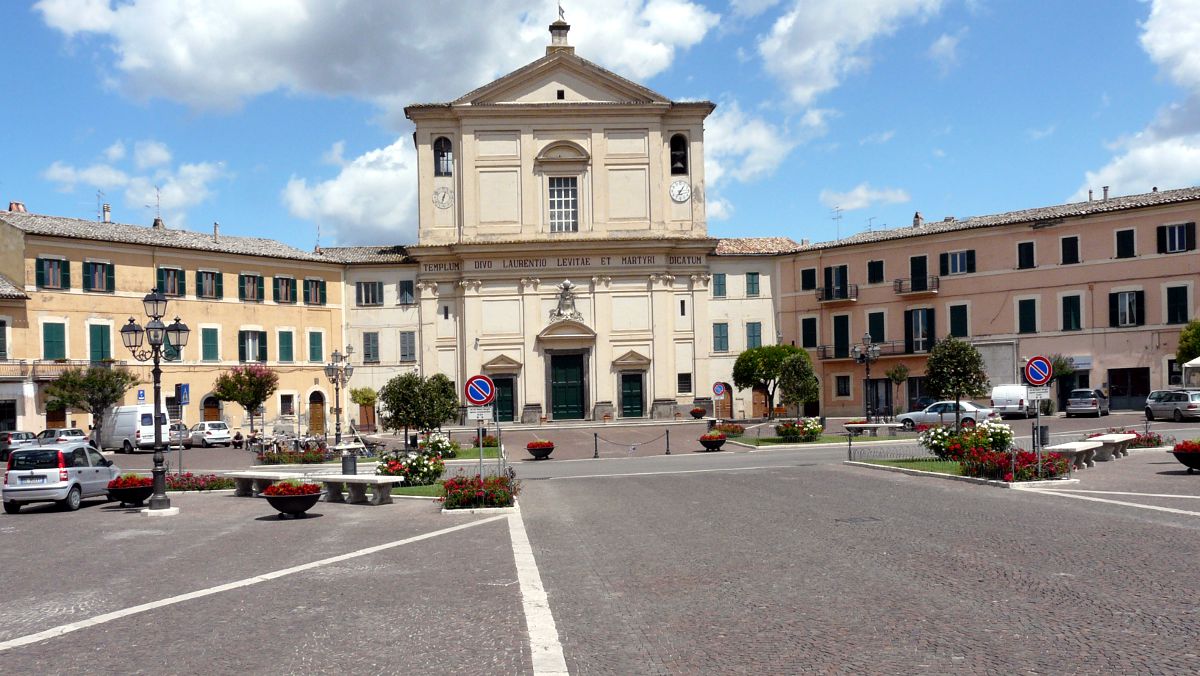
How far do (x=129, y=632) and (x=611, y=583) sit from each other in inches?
179

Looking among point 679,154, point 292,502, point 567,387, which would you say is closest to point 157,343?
point 292,502

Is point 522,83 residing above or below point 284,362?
above

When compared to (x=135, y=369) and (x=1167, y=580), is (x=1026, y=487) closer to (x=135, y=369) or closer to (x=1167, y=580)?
(x=1167, y=580)

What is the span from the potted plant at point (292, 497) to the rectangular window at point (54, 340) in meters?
33.5

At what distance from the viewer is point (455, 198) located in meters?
55.5

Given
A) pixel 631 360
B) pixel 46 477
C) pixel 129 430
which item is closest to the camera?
pixel 46 477

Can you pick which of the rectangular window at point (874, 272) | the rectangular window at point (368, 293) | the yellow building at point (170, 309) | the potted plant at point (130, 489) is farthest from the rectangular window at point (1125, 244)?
the potted plant at point (130, 489)

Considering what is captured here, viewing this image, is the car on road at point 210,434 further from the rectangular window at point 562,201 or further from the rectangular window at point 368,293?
the rectangular window at point 562,201

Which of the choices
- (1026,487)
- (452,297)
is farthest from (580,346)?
(1026,487)

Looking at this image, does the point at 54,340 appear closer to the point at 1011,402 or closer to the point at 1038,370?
the point at 1038,370

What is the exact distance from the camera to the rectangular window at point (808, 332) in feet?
190

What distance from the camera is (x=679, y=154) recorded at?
56625mm

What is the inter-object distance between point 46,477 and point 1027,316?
149 ft

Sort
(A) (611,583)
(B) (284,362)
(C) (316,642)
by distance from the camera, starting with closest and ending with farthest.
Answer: (C) (316,642)
(A) (611,583)
(B) (284,362)
